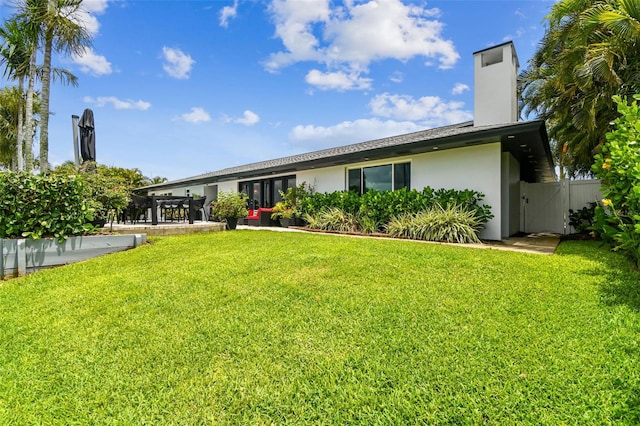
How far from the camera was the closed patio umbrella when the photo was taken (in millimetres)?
9711

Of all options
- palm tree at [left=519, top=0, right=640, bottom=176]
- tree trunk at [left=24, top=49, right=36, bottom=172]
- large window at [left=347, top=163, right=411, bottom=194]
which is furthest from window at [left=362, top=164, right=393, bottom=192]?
tree trunk at [left=24, top=49, right=36, bottom=172]

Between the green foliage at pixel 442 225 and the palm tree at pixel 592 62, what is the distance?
4.27 m

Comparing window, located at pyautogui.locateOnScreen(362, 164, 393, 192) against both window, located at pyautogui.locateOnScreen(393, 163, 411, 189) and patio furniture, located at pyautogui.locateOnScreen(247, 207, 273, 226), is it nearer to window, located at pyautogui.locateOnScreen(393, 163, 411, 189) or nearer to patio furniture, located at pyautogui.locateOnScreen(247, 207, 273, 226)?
window, located at pyautogui.locateOnScreen(393, 163, 411, 189)

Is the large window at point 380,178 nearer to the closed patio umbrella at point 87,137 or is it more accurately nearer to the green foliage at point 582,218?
the green foliage at point 582,218

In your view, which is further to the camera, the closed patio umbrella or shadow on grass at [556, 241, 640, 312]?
the closed patio umbrella

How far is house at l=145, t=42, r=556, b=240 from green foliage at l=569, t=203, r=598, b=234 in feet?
5.49

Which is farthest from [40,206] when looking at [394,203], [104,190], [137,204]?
[394,203]

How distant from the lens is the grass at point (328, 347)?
2076 mm

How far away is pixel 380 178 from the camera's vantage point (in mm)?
11234

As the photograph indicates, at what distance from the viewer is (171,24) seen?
10.4 meters

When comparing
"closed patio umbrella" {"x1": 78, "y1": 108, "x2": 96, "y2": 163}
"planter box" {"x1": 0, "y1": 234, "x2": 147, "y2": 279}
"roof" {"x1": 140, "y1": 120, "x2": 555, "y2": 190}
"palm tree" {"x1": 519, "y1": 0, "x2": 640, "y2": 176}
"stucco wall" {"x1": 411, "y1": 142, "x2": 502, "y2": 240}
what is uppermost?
"palm tree" {"x1": 519, "y1": 0, "x2": 640, "y2": 176}

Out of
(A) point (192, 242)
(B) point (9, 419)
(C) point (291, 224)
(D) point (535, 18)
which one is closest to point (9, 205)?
(A) point (192, 242)

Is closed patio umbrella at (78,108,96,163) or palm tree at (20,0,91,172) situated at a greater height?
palm tree at (20,0,91,172)

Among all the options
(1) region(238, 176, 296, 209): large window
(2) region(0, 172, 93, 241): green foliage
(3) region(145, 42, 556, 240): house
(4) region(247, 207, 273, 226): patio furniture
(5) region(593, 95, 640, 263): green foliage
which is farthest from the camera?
(1) region(238, 176, 296, 209): large window
